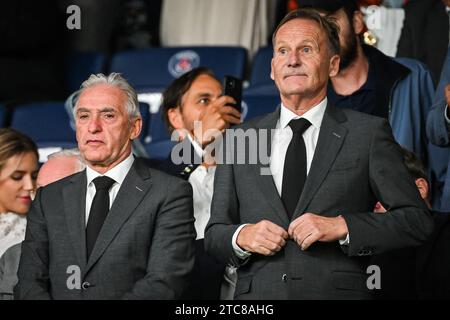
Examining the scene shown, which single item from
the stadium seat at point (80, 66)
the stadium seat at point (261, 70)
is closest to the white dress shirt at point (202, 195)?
the stadium seat at point (261, 70)

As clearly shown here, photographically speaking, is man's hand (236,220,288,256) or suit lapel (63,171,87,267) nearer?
man's hand (236,220,288,256)

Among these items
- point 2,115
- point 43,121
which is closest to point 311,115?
point 43,121

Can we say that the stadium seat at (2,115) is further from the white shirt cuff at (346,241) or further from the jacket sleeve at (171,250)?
the white shirt cuff at (346,241)

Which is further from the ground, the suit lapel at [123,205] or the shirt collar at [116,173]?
the shirt collar at [116,173]

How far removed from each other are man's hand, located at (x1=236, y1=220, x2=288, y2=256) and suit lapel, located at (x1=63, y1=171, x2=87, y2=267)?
1.53ft

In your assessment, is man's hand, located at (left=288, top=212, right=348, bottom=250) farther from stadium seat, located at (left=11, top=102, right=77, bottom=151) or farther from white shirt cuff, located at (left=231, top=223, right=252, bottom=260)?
stadium seat, located at (left=11, top=102, right=77, bottom=151)

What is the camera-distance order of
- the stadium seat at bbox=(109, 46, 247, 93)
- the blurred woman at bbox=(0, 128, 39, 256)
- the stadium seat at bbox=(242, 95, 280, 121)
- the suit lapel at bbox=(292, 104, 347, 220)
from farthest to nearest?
the stadium seat at bbox=(109, 46, 247, 93)
the stadium seat at bbox=(242, 95, 280, 121)
the blurred woman at bbox=(0, 128, 39, 256)
the suit lapel at bbox=(292, 104, 347, 220)

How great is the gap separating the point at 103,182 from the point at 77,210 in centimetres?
11

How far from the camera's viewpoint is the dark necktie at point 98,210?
2.80 meters

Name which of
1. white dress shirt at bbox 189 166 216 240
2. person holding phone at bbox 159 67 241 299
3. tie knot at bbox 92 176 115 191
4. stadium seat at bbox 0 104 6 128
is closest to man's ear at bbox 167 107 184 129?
person holding phone at bbox 159 67 241 299

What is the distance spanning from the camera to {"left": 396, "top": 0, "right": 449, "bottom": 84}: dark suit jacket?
4.30m

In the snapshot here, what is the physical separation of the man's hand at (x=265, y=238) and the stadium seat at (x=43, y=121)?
243 cm

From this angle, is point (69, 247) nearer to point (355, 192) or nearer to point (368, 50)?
point (355, 192)

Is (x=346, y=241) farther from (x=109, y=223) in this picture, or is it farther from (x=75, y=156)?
(x=75, y=156)
